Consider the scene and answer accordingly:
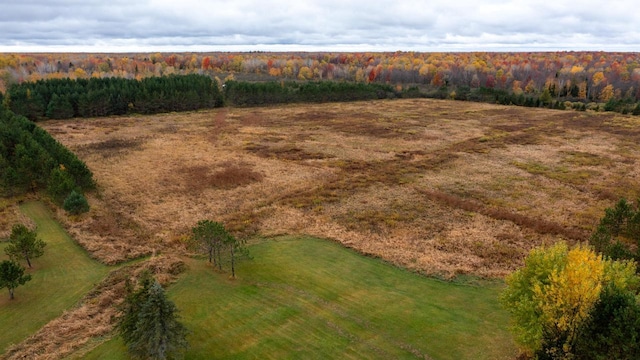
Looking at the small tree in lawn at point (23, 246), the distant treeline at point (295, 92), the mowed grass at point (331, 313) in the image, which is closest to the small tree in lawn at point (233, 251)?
the mowed grass at point (331, 313)

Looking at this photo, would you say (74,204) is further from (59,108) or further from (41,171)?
(59,108)

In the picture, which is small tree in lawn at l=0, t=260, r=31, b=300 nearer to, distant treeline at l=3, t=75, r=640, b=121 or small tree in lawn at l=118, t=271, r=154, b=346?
small tree in lawn at l=118, t=271, r=154, b=346

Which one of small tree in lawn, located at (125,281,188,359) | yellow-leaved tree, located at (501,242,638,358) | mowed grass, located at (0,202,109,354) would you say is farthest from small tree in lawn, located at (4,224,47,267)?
yellow-leaved tree, located at (501,242,638,358)

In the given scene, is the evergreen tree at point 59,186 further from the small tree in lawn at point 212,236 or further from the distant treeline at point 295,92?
the distant treeline at point 295,92

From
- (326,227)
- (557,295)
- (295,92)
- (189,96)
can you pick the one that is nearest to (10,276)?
(326,227)

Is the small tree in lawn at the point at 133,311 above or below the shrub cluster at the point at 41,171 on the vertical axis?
below

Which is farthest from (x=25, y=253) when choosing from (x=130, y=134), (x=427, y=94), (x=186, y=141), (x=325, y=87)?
(x=427, y=94)
